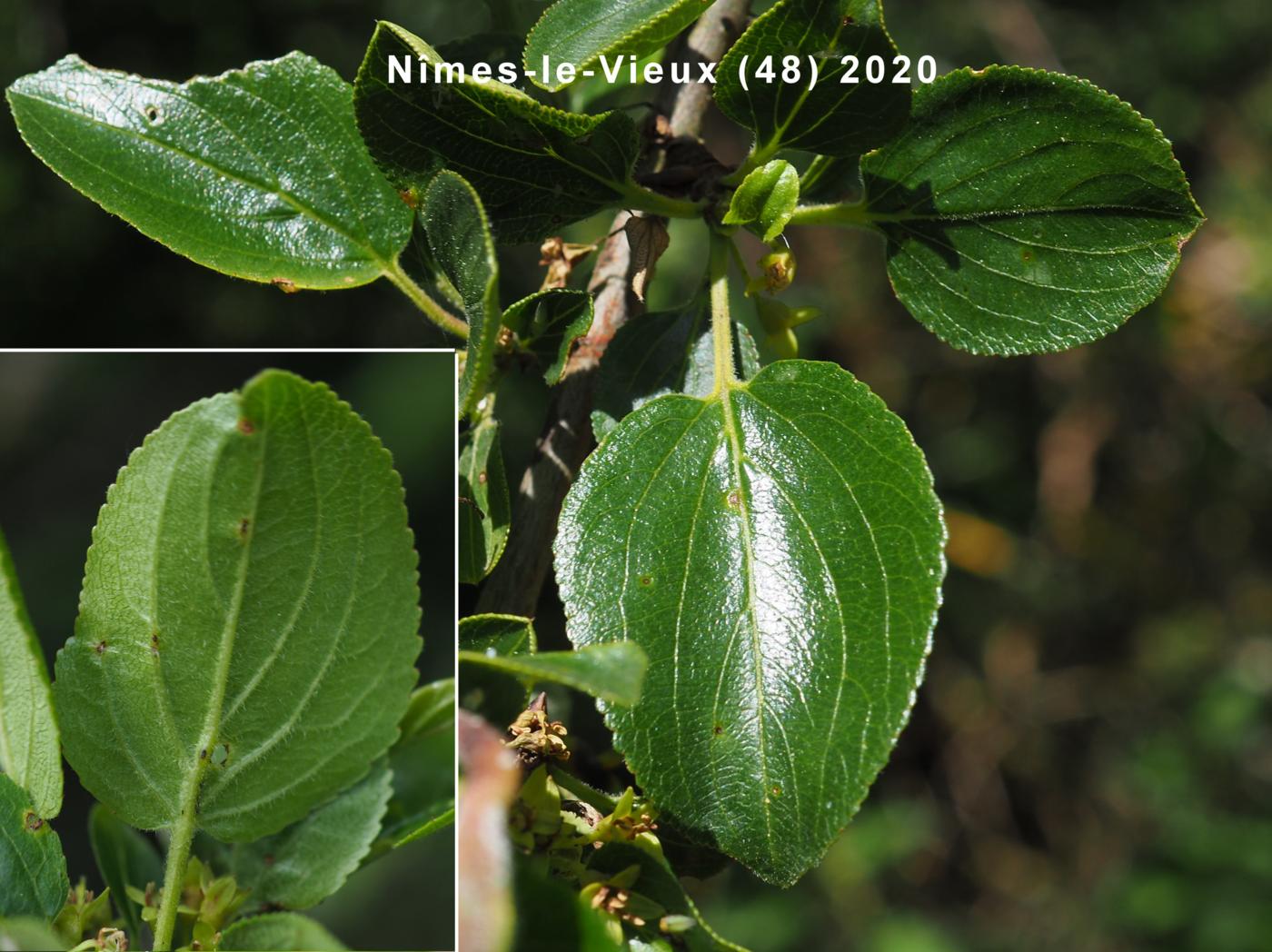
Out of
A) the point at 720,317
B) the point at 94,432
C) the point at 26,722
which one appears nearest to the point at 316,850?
the point at 26,722

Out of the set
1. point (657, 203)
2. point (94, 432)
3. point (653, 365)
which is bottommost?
point (94, 432)

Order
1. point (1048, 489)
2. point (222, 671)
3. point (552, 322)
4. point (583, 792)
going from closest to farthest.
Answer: point (222, 671), point (583, 792), point (552, 322), point (1048, 489)

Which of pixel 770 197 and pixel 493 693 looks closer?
pixel 493 693

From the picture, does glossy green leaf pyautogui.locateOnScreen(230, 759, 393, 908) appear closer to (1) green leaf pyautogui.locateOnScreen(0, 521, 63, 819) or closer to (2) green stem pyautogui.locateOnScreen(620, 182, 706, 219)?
(1) green leaf pyautogui.locateOnScreen(0, 521, 63, 819)

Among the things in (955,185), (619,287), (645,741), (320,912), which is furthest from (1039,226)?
(320,912)

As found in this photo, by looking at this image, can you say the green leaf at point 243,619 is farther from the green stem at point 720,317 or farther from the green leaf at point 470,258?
the green stem at point 720,317

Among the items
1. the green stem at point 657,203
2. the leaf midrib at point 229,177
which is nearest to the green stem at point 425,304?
the leaf midrib at point 229,177

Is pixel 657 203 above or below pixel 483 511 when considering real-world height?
above

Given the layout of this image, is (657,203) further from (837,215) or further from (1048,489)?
(1048,489)
